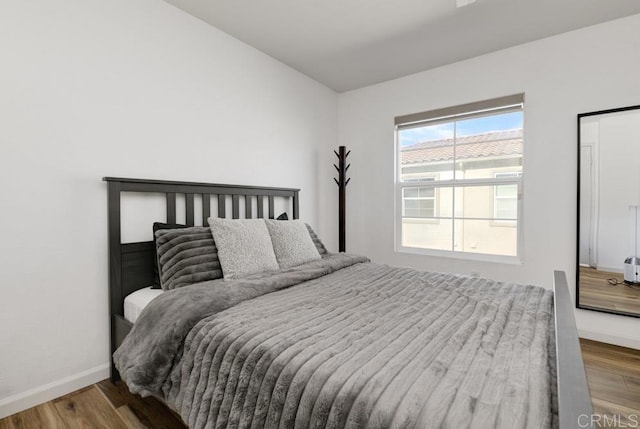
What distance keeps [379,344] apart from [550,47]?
9.73 feet

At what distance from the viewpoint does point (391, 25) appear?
7.89 feet

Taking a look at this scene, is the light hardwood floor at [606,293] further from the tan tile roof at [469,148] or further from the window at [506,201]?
the tan tile roof at [469,148]

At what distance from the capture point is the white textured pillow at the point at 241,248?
1858 millimetres

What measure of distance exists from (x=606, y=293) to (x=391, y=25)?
2728 mm

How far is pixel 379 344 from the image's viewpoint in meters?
1.05

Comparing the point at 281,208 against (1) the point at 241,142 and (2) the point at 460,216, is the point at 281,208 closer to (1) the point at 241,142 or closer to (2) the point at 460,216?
(1) the point at 241,142

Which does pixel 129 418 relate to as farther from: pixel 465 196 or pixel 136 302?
pixel 465 196

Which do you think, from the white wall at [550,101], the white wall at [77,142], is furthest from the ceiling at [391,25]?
the white wall at [77,142]

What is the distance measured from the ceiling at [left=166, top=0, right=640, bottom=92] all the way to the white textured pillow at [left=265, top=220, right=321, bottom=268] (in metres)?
1.55

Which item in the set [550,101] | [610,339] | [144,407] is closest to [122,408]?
[144,407]

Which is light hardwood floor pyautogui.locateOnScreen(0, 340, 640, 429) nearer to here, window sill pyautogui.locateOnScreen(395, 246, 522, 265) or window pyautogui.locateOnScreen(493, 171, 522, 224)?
window sill pyautogui.locateOnScreen(395, 246, 522, 265)

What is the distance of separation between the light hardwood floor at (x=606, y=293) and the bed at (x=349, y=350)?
50.6 inches

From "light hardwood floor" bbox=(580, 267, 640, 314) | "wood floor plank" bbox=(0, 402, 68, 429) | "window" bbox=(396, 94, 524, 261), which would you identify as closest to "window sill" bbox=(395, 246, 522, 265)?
"window" bbox=(396, 94, 524, 261)

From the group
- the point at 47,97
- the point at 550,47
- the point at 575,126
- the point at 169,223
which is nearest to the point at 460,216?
the point at 575,126
